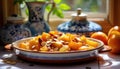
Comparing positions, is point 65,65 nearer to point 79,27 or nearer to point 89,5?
point 79,27

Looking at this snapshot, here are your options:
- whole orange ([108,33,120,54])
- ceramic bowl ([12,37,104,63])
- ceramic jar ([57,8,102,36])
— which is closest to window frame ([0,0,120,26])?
ceramic jar ([57,8,102,36])

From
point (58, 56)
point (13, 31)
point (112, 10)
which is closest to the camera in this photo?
point (58, 56)

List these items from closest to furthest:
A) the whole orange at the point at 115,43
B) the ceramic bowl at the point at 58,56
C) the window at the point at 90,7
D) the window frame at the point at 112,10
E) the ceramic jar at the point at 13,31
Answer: the ceramic bowl at the point at 58,56 → the whole orange at the point at 115,43 → the ceramic jar at the point at 13,31 → the window frame at the point at 112,10 → the window at the point at 90,7

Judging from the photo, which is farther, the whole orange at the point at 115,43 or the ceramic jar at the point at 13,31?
the ceramic jar at the point at 13,31

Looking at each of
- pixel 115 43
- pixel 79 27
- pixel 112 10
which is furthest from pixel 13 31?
pixel 112 10

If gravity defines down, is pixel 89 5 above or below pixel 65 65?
above

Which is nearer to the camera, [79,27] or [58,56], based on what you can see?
[58,56]

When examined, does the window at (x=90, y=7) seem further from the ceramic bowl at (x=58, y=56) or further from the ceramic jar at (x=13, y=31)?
the ceramic bowl at (x=58, y=56)

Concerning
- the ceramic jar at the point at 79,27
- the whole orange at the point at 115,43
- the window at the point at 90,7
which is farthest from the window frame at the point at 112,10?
the whole orange at the point at 115,43

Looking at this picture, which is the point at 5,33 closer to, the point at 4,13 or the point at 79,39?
the point at 4,13

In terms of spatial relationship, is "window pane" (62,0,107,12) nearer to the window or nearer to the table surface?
the window

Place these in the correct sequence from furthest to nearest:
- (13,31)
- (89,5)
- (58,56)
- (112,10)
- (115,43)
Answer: (89,5) < (112,10) < (13,31) < (115,43) < (58,56)
